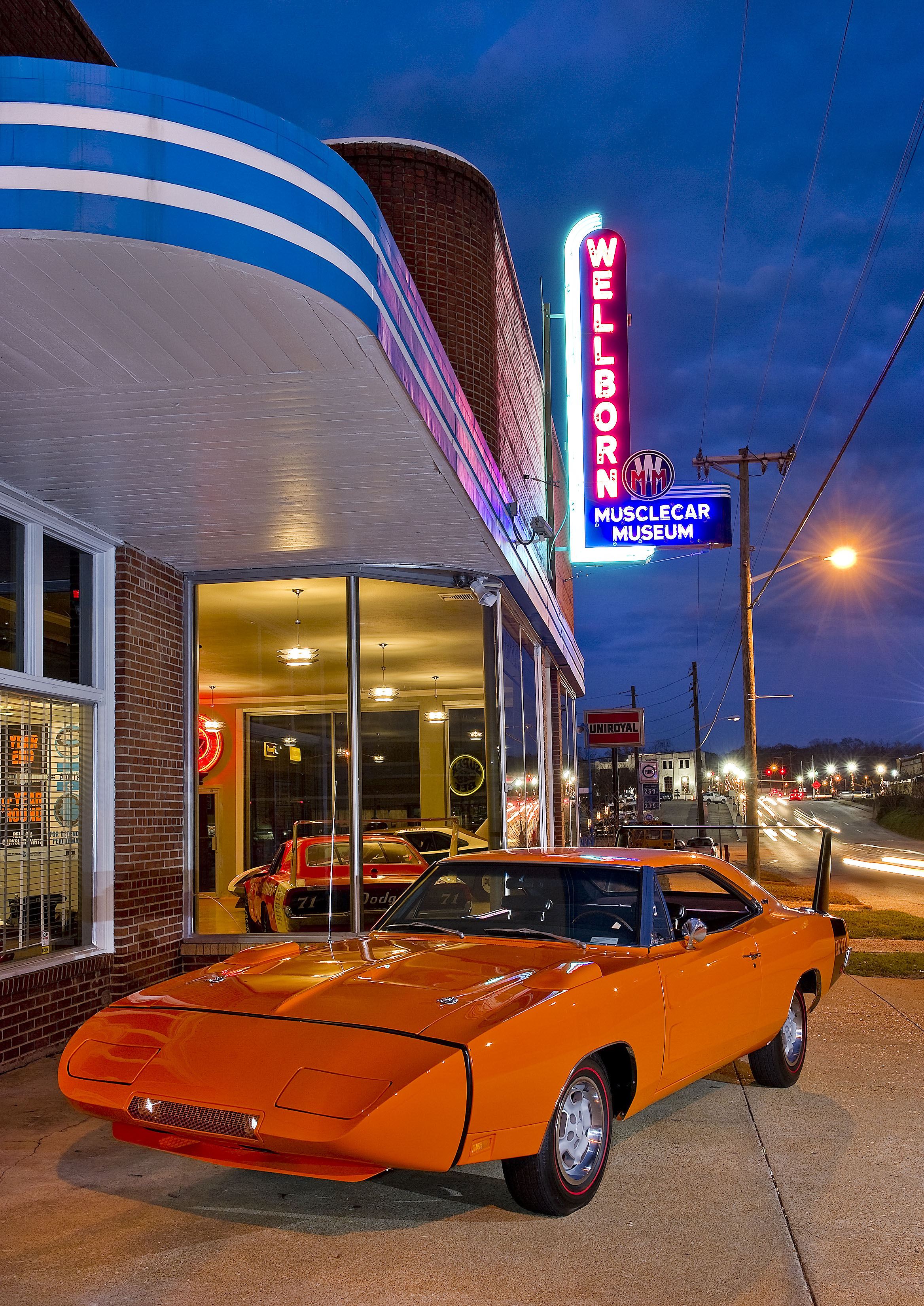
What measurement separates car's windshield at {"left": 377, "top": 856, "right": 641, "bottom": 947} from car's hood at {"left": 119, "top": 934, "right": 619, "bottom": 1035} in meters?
0.22

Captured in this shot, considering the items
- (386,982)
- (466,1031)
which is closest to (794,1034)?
(386,982)

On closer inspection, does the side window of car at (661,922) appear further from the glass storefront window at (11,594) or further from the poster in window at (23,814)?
the glass storefront window at (11,594)

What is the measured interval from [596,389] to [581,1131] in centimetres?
1172

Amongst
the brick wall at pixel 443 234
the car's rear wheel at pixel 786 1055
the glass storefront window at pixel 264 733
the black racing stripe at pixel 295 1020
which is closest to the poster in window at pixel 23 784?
the glass storefront window at pixel 264 733

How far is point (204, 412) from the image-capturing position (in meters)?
5.82

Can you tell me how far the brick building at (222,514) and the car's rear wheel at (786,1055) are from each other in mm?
3921

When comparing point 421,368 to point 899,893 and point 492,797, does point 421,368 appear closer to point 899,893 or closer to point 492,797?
point 492,797

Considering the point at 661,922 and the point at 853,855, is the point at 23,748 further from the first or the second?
the point at 853,855

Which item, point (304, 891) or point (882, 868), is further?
point (882, 868)

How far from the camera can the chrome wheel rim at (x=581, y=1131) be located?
4.28m

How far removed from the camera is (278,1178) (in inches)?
189

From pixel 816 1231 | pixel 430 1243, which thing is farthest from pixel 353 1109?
pixel 816 1231

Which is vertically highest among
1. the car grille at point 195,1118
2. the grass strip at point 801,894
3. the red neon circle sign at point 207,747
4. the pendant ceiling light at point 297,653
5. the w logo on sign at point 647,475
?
the w logo on sign at point 647,475

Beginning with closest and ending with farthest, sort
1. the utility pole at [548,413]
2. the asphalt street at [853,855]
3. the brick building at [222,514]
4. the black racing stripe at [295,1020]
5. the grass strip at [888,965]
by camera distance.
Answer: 1. the black racing stripe at [295,1020]
2. the brick building at [222,514]
3. the grass strip at [888,965]
4. the utility pole at [548,413]
5. the asphalt street at [853,855]
